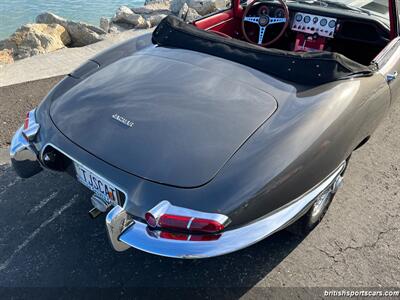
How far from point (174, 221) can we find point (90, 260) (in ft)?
3.55

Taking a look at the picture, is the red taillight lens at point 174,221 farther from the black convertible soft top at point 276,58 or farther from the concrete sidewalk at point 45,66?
the concrete sidewalk at point 45,66

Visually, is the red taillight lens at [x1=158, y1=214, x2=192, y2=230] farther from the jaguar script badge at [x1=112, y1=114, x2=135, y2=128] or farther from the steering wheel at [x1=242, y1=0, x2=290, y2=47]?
the steering wheel at [x1=242, y1=0, x2=290, y2=47]

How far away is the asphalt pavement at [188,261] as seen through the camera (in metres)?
2.61

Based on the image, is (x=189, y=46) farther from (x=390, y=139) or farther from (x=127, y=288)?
(x=390, y=139)

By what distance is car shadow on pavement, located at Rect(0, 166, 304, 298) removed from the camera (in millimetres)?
2592

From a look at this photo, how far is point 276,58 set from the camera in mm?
2766

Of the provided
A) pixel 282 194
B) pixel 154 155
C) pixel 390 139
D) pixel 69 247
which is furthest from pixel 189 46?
pixel 390 139

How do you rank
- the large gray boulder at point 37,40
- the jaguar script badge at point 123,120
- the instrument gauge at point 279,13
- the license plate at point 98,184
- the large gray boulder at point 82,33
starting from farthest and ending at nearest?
1. the large gray boulder at point 82,33
2. the large gray boulder at point 37,40
3. the instrument gauge at point 279,13
4. the jaguar script badge at point 123,120
5. the license plate at point 98,184

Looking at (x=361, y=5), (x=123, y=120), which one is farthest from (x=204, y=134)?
(x=361, y=5)

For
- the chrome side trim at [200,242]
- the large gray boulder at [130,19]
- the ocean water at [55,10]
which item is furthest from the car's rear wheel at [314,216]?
the ocean water at [55,10]
